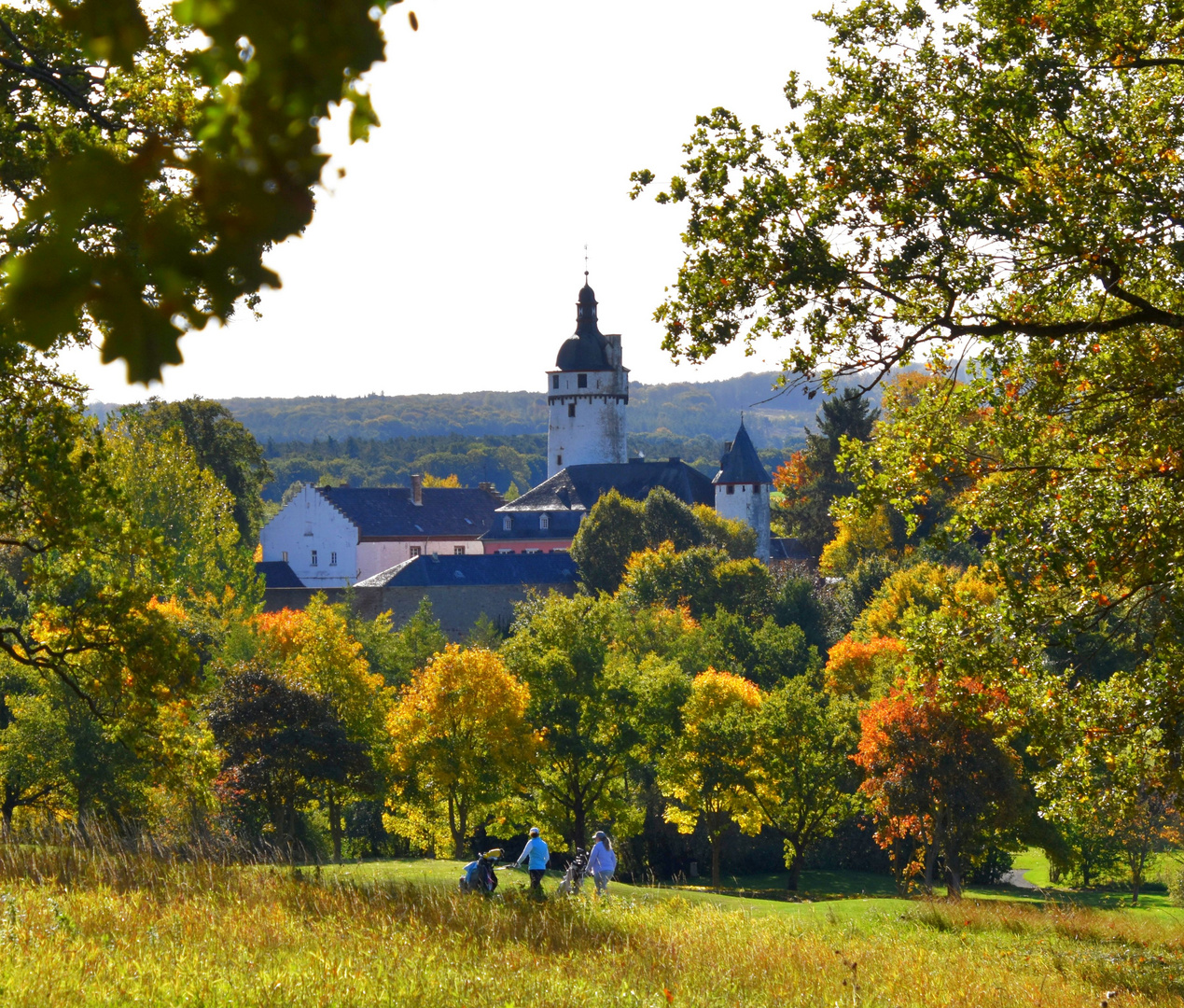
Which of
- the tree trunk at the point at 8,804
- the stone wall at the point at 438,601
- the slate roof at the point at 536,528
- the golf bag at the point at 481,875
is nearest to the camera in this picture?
the golf bag at the point at 481,875

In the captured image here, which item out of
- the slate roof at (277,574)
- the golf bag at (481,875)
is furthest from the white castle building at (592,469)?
the golf bag at (481,875)

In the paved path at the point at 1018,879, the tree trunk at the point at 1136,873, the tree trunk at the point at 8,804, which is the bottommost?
the paved path at the point at 1018,879

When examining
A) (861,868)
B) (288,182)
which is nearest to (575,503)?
(861,868)

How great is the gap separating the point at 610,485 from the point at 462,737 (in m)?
53.0

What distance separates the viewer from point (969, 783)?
26766 millimetres

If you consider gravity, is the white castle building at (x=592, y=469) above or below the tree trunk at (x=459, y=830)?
above

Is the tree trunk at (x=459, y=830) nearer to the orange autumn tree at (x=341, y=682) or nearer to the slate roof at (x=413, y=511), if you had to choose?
the orange autumn tree at (x=341, y=682)

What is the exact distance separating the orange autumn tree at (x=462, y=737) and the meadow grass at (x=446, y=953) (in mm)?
16410

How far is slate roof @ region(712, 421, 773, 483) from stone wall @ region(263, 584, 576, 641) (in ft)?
66.5

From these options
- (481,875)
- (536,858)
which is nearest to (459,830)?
(536,858)

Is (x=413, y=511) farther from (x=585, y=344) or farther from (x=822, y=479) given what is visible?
(x=822, y=479)

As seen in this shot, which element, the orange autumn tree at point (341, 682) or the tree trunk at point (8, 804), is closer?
the tree trunk at point (8, 804)

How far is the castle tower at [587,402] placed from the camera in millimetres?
94250

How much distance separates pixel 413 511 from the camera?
89.2 m
